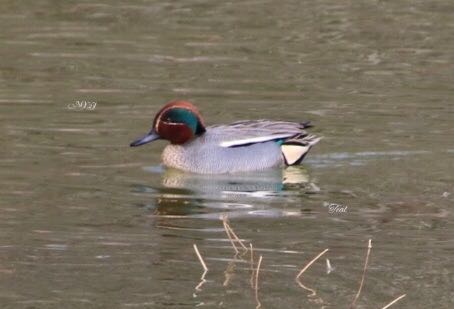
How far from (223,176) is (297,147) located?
0.70 meters

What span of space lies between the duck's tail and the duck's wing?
5 cm

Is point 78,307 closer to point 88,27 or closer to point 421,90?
point 421,90

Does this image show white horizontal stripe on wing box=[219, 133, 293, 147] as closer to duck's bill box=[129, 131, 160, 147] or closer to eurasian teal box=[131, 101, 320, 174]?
eurasian teal box=[131, 101, 320, 174]

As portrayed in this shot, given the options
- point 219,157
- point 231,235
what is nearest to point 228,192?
point 219,157

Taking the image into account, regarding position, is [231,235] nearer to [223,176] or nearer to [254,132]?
[223,176]

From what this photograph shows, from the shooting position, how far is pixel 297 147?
13.5m

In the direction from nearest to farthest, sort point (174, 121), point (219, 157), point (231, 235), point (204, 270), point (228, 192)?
point (204, 270) < point (231, 235) < point (228, 192) < point (219, 157) < point (174, 121)

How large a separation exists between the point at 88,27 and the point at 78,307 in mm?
11313

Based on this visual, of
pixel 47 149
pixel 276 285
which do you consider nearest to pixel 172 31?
pixel 47 149

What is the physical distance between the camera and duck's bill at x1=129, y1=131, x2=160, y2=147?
44.3ft

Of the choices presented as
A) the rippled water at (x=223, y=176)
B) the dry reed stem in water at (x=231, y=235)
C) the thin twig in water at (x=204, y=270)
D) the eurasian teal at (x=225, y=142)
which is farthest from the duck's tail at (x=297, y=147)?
the thin twig in water at (x=204, y=270)

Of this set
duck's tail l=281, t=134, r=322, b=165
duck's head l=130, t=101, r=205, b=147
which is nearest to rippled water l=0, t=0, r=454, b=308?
duck's tail l=281, t=134, r=322, b=165

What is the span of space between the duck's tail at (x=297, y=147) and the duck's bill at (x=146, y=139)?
1123 millimetres

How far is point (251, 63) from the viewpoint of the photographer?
17375 millimetres
